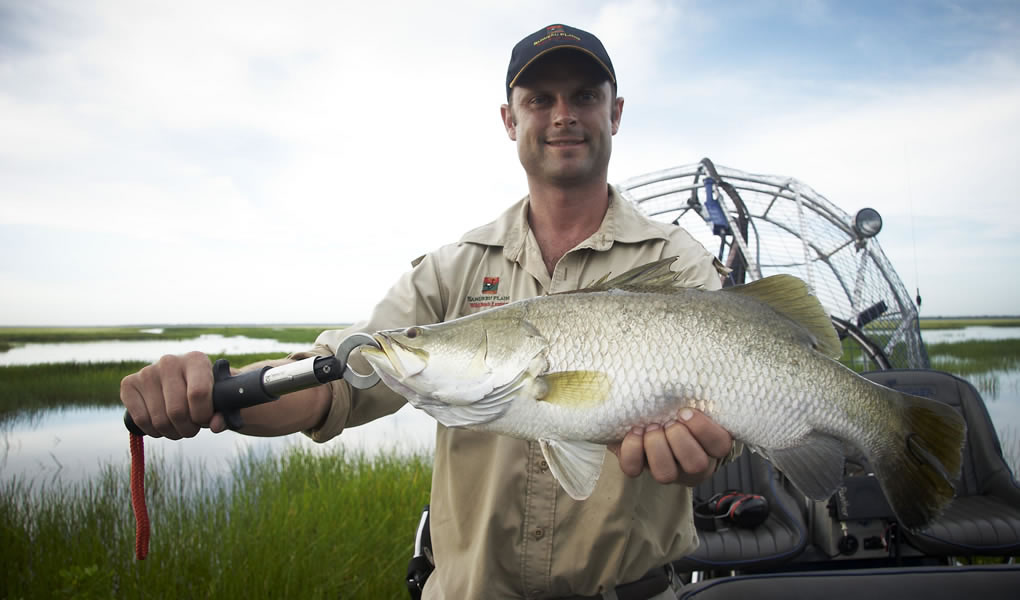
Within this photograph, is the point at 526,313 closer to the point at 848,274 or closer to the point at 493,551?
the point at 493,551

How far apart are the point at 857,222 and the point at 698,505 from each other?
12.2 ft

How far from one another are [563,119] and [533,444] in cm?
141

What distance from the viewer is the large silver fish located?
1775 millimetres

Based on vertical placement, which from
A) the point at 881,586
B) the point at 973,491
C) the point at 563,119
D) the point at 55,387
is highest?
the point at 563,119

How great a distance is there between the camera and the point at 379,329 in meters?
2.27

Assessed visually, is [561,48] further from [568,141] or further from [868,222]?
[868,222]

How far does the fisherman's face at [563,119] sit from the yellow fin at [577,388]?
1.06 metres

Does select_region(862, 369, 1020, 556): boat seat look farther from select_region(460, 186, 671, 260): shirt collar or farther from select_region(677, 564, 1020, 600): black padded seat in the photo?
select_region(460, 186, 671, 260): shirt collar

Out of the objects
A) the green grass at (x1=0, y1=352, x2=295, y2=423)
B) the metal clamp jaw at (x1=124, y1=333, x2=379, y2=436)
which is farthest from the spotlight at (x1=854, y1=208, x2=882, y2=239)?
the green grass at (x1=0, y1=352, x2=295, y2=423)

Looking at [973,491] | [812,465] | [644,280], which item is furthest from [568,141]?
[973,491]

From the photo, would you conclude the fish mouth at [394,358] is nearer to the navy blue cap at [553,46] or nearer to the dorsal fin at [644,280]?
the dorsal fin at [644,280]

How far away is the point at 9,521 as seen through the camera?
530cm

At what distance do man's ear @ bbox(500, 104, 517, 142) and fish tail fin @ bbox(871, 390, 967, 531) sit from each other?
1.90 m

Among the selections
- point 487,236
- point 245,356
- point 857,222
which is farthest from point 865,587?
point 245,356
